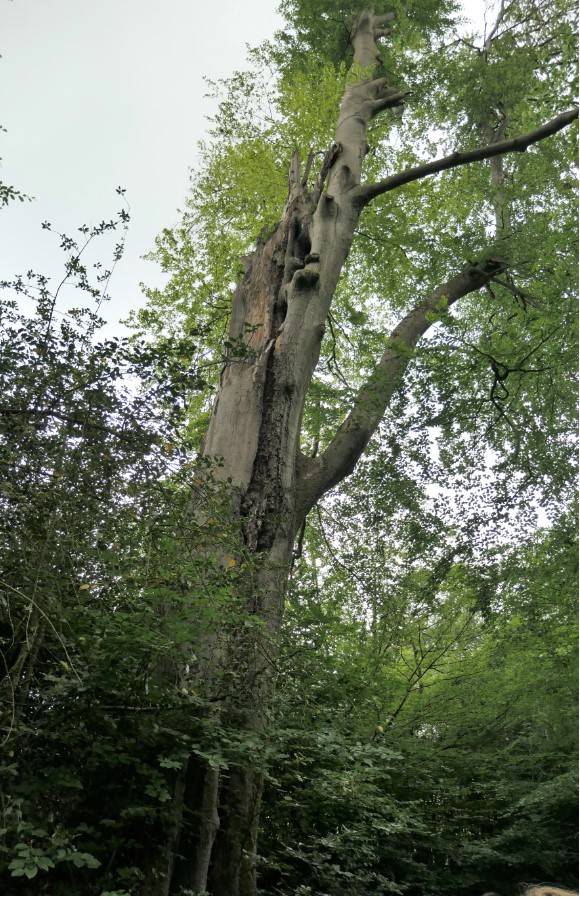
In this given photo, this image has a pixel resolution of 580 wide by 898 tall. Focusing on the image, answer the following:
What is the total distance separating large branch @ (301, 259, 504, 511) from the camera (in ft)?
16.6

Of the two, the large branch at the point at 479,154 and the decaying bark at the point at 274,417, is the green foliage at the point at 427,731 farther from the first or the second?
the large branch at the point at 479,154

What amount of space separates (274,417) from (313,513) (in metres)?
3.11

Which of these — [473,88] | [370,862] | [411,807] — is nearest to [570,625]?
[411,807]

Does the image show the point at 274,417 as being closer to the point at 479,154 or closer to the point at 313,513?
the point at 479,154

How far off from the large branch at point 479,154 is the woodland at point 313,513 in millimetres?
25

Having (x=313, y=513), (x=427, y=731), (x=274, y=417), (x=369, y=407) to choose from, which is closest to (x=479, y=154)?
(x=369, y=407)

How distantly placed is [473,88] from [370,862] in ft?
23.4

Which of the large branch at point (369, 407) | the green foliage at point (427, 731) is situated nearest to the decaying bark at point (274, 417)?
the large branch at point (369, 407)

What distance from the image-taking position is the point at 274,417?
189 inches

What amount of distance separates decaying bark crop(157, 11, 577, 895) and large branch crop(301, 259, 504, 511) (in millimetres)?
10

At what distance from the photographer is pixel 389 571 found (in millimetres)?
6262

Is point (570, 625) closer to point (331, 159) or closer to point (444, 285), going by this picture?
point (444, 285)

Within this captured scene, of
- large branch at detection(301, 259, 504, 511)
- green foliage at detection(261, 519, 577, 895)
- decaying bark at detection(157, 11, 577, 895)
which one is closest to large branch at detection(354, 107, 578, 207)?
decaying bark at detection(157, 11, 577, 895)

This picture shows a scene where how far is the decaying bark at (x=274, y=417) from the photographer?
3326 mm
